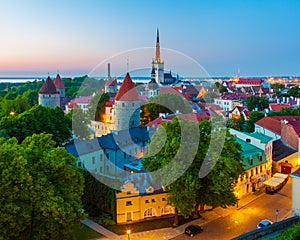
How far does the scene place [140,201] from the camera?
20.7m

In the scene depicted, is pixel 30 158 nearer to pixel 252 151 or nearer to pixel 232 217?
pixel 232 217

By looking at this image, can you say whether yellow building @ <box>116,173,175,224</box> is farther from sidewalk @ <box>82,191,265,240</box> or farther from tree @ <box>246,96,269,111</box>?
tree @ <box>246,96,269,111</box>

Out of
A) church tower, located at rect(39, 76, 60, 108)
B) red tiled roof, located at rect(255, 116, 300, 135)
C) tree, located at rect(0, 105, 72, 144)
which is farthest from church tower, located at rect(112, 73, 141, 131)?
church tower, located at rect(39, 76, 60, 108)

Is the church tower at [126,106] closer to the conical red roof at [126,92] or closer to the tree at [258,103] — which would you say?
the conical red roof at [126,92]

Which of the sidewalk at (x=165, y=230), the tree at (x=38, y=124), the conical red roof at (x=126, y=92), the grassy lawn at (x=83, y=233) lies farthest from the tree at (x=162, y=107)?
the grassy lawn at (x=83, y=233)

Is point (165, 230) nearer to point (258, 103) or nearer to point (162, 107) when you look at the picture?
point (162, 107)

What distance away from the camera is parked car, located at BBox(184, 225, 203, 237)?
18728 millimetres

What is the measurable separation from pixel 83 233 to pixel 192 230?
19.9 feet

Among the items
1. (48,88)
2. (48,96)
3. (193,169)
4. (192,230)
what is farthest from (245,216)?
(48,88)

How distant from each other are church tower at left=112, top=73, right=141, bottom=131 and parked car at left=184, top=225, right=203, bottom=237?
942 inches

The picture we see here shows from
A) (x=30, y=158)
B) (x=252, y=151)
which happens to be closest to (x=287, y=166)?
(x=252, y=151)

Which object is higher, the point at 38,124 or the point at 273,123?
the point at 38,124

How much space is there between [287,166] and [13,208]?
24.0m

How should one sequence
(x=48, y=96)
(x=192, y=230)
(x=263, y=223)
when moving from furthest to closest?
(x=48, y=96) → (x=263, y=223) → (x=192, y=230)
